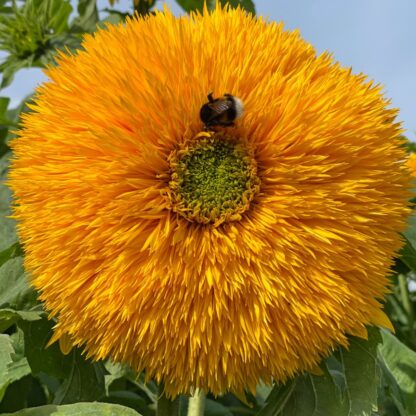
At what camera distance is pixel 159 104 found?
0.85m

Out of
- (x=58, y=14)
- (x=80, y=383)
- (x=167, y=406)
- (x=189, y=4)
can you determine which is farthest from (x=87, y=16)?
(x=167, y=406)

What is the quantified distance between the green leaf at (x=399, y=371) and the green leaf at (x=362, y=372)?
24 centimetres

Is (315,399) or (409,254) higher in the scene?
(409,254)

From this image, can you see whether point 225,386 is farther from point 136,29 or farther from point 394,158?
point 136,29

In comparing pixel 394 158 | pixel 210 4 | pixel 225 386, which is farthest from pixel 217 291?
pixel 210 4

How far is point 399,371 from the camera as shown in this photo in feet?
4.21

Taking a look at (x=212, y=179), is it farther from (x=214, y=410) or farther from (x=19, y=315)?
(x=214, y=410)

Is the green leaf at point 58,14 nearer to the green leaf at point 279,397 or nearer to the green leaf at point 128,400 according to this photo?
the green leaf at point 128,400

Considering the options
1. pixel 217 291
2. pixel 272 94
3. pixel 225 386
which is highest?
pixel 272 94

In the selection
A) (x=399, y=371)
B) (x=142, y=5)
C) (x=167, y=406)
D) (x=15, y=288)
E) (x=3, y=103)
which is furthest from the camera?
(x=142, y=5)

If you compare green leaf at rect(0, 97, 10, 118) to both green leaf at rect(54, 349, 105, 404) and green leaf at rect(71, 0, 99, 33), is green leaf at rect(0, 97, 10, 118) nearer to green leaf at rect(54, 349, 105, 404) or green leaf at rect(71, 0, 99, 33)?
green leaf at rect(71, 0, 99, 33)

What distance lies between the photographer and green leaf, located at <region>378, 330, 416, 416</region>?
1249 millimetres

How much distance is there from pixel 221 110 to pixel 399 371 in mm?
730

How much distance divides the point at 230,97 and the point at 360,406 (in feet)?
1.67
